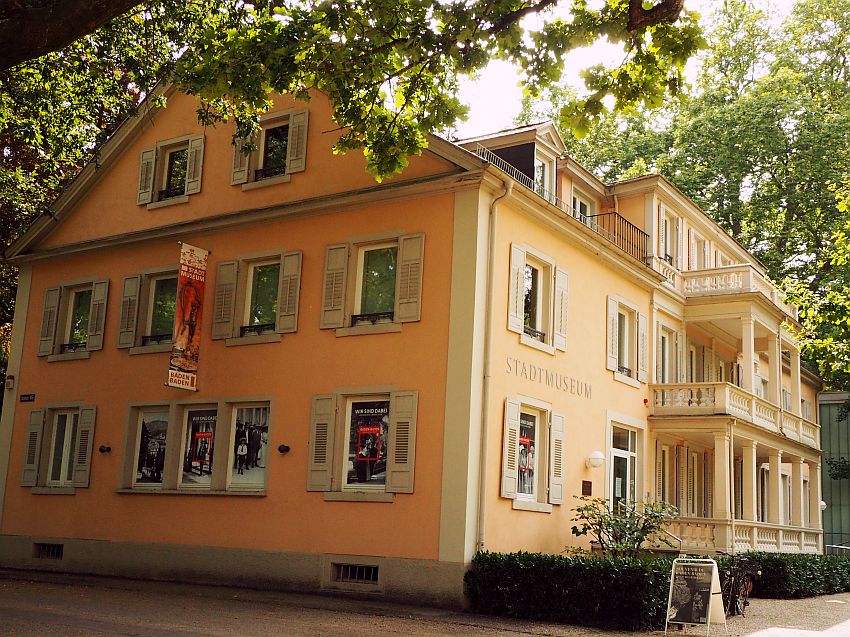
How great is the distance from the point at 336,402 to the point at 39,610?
6.04 meters

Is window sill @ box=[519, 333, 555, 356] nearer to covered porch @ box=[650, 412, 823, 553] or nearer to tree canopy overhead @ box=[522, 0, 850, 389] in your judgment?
covered porch @ box=[650, 412, 823, 553]

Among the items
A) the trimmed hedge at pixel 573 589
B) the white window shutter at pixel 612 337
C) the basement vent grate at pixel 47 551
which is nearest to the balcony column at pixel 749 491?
the white window shutter at pixel 612 337

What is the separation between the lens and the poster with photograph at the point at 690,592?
1316 cm

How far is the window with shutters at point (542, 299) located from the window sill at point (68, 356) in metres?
9.75

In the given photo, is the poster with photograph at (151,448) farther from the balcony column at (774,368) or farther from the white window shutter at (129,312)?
the balcony column at (774,368)

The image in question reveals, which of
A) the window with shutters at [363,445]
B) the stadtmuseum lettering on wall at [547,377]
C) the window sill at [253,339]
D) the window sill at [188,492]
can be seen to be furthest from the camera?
the window sill at [253,339]

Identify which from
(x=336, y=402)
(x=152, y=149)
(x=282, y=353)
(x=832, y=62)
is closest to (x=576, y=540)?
(x=336, y=402)

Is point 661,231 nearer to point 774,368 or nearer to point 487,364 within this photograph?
point 774,368

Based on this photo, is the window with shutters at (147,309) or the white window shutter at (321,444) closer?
the white window shutter at (321,444)

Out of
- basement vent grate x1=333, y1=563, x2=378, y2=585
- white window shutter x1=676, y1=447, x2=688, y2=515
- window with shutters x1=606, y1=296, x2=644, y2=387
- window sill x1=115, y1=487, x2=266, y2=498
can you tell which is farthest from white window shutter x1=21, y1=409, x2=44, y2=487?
white window shutter x1=676, y1=447, x2=688, y2=515

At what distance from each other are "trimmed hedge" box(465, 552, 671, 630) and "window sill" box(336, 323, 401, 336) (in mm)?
4117

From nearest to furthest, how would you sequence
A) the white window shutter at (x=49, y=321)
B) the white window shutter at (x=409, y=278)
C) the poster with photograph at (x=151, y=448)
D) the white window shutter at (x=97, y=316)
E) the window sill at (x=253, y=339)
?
1. the white window shutter at (x=409, y=278)
2. the window sill at (x=253, y=339)
3. the poster with photograph at (x=151, y=448)
4. the white window shutter at (x=97, y=316)
5. the white window shutter at (x=49, y=321)

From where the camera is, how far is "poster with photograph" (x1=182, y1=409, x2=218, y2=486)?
18.8 meters

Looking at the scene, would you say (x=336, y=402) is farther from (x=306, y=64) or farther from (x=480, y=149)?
(x=306, y=64)
